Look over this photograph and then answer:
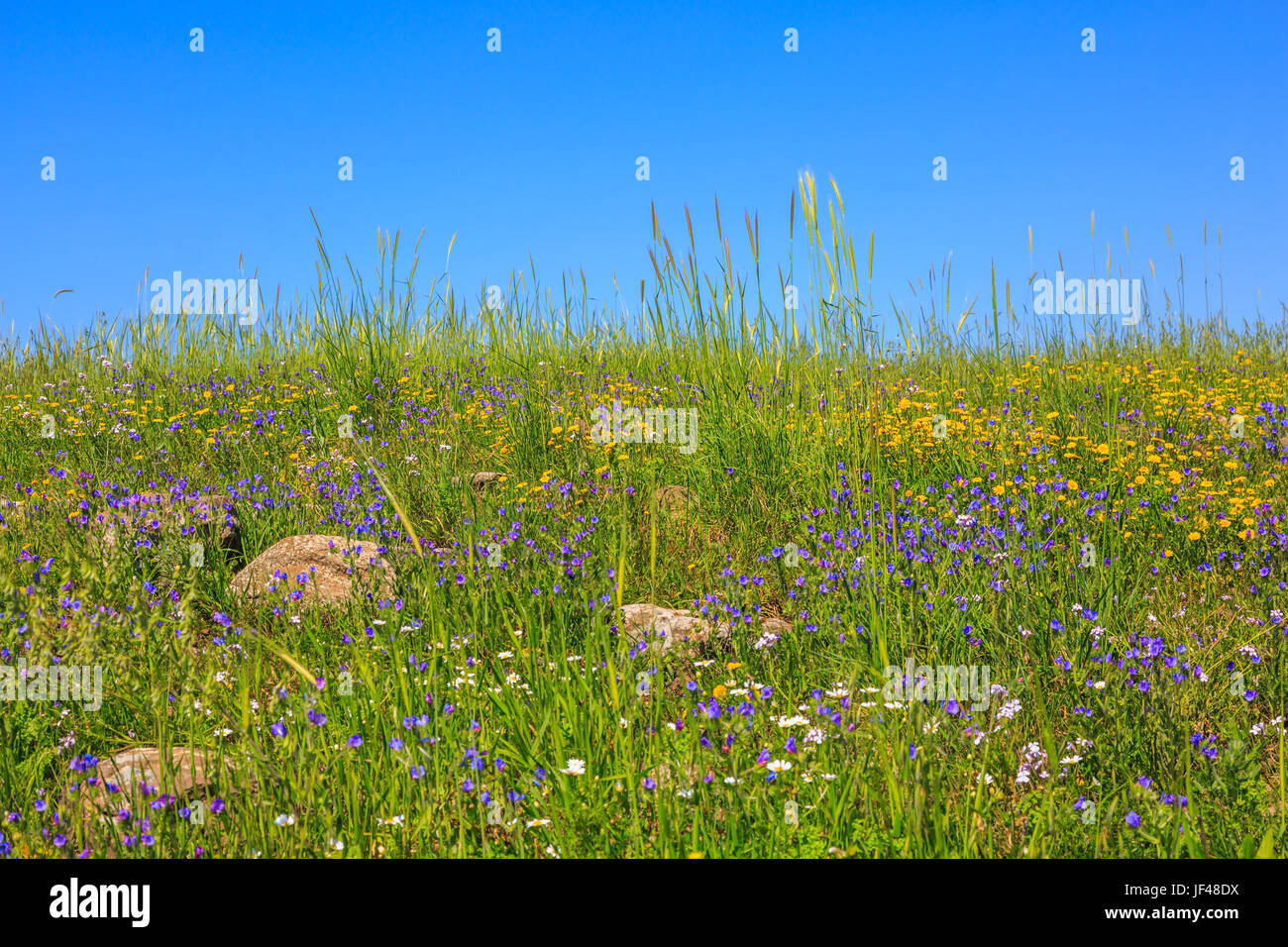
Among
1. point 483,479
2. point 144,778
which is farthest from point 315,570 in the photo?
point 144,778

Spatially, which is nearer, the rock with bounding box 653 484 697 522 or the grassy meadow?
the grassy meadow

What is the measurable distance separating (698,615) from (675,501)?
1.34 metres

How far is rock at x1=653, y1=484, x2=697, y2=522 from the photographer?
4860 mm

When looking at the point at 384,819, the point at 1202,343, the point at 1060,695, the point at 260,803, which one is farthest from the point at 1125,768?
the point at 1202,343

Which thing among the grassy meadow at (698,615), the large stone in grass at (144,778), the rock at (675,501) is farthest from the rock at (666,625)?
the large stone in grass at (144,778)

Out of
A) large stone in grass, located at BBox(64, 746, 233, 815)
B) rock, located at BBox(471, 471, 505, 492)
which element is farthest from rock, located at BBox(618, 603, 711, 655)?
rock, located at BBox(471, 471, 505, 492)

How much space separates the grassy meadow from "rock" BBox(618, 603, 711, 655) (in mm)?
59

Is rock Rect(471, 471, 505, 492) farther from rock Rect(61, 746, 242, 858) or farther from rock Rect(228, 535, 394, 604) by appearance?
rock Rect(61, 746, 242, 858)

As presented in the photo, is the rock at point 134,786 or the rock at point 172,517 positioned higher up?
the rock at point 172,517

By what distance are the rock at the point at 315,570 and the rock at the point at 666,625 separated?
3.79ft

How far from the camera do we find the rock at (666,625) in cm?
348

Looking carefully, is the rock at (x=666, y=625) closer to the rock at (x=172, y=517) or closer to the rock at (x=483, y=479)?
the rock at (x=483, y=479)

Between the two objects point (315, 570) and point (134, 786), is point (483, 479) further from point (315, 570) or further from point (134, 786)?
point (134, 786)
